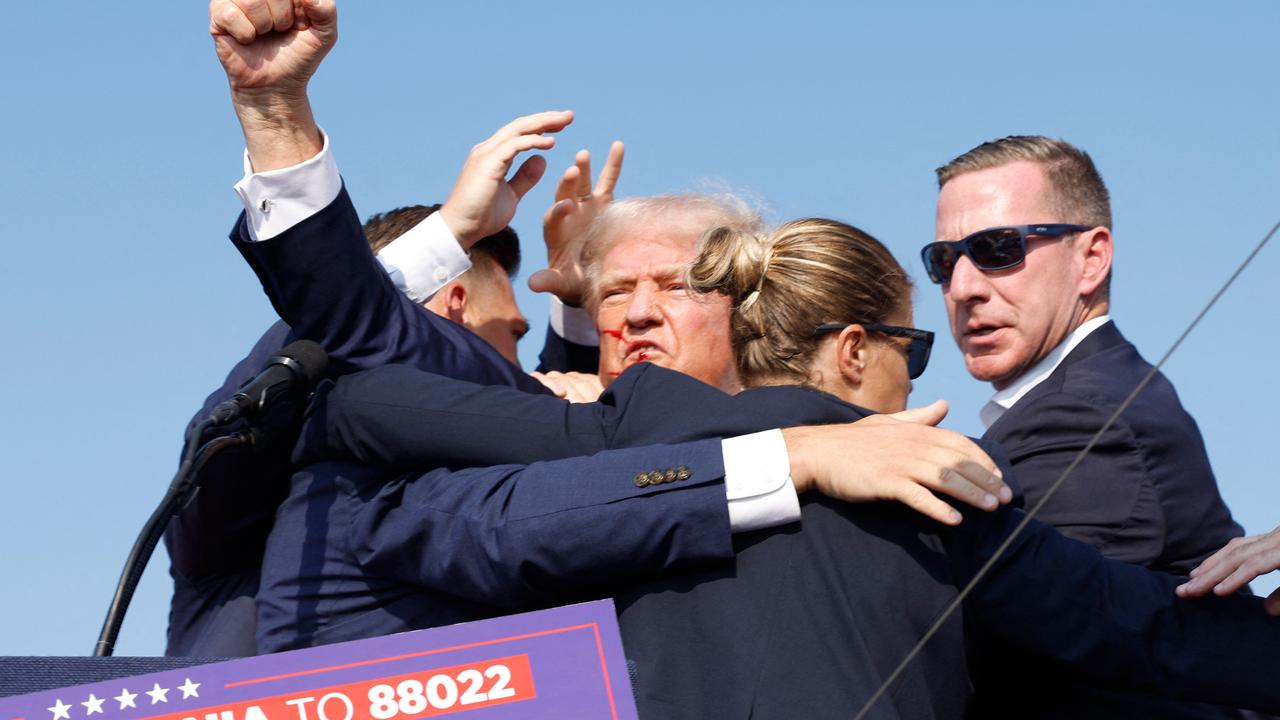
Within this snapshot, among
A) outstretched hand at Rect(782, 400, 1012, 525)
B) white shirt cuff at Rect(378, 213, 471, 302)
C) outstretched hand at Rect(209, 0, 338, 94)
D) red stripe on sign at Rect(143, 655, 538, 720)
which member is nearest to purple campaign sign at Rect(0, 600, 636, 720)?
red stripe on sign at Rect(143, 655, 538, 720)

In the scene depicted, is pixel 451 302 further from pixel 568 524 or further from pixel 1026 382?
pixel 568 524

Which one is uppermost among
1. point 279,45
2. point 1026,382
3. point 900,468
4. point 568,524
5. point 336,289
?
point 279,45

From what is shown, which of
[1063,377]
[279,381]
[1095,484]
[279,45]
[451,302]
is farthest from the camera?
[451,302]

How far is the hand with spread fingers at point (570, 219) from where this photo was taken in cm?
545

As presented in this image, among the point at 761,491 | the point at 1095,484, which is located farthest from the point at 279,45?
the point at 1095,484

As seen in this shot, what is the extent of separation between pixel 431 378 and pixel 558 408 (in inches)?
11.4

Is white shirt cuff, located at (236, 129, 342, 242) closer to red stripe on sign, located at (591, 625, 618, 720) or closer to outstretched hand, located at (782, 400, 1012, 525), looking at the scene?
outstretched hand, located at (782, 400, 1012, 525)

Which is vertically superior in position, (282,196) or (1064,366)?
(282,196)

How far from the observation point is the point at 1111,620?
9.39 ft

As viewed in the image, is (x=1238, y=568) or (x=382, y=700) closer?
(x=382, y=700)

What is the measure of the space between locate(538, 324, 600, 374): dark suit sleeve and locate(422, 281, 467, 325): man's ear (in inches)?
19.4

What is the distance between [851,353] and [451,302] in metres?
2.12

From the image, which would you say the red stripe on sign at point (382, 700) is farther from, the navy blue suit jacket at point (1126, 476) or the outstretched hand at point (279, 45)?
the outstretched hand at point (279, 45)

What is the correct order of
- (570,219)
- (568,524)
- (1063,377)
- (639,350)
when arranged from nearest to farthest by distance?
(568,524), (1063,377), (639,350), (570,219)
